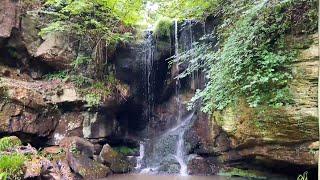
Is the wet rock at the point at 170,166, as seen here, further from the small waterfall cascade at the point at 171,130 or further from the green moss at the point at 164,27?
the green moss at the point at 164,27

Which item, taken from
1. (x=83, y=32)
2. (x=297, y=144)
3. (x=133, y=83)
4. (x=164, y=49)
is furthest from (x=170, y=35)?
(x=297, y=144)

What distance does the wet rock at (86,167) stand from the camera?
30.5 feet

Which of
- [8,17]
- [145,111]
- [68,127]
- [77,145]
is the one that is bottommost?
[77,145]

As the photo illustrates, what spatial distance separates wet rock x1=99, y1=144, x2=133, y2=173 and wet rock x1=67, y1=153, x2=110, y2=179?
0.48m

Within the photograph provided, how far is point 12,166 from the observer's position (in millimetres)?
6512

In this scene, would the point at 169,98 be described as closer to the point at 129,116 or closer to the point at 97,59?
the point at 129,116

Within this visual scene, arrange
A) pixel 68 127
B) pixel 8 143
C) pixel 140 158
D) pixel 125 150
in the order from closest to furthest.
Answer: pixel 8 143, pixel 68 127, pixel 140 158, pixel 125 150

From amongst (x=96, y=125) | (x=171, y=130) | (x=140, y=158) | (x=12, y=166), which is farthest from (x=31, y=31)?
(x=12, y=166)

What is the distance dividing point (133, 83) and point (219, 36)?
4909mm

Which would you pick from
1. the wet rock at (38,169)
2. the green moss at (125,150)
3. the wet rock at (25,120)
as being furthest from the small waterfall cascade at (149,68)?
the wet rock at (38,169)

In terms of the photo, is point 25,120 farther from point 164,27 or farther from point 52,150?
point 164,27

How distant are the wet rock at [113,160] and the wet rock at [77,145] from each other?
0.40 meters

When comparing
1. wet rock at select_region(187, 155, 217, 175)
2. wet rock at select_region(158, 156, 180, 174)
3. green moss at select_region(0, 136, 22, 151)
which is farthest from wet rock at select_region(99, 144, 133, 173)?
green moss at select_region(0, 136, 22, 151)

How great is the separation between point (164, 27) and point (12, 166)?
26.4ft
